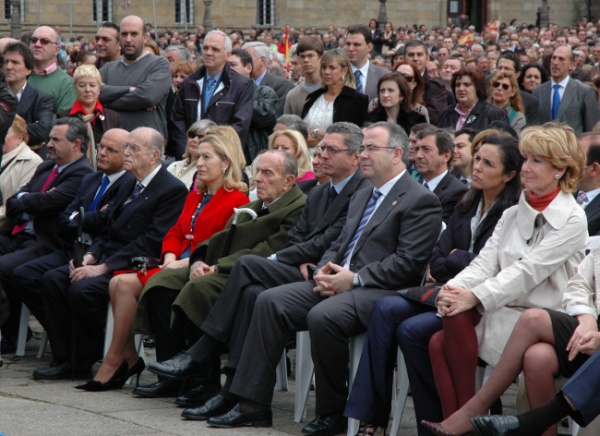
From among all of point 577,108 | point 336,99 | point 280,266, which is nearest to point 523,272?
point 280,266

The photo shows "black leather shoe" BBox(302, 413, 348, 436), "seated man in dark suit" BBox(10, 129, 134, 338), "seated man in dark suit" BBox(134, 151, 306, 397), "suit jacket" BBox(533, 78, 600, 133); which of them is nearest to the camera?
"black leather shoe" BBox(302, 413, 348, 436)

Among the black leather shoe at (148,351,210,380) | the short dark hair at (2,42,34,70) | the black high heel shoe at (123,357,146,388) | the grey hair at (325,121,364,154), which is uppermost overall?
the short dark hair at (2,42,34,70)

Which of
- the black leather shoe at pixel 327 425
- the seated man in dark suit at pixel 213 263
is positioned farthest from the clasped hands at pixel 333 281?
the seated man in dark suit at pixel 213 263

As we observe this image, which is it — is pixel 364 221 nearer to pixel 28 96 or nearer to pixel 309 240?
pixel 309 240

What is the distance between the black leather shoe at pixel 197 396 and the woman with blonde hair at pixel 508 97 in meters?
4.56

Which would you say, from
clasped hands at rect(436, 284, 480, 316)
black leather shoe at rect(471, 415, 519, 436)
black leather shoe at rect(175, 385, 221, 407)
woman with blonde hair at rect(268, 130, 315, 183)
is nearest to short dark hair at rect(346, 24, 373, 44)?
woman with blonde hair at rect(268, 130, 315, 183)

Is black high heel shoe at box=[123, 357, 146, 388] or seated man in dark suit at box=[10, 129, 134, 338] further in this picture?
seated man in dark suit at box=[10, 129, 134, 338]

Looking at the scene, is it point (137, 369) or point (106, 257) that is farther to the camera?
point (106, 257)

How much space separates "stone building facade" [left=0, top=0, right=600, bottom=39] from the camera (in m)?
42.8

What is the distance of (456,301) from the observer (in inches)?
243

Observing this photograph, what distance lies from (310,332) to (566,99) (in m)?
6.20

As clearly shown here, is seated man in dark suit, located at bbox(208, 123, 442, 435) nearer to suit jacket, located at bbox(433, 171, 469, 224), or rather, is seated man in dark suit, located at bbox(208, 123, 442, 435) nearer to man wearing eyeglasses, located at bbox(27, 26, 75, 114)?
suit jacket, located at bbox(433, 171, 469, 224)

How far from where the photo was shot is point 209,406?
23.2ft

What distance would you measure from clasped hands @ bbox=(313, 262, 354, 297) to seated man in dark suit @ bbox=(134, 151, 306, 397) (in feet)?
2.68
